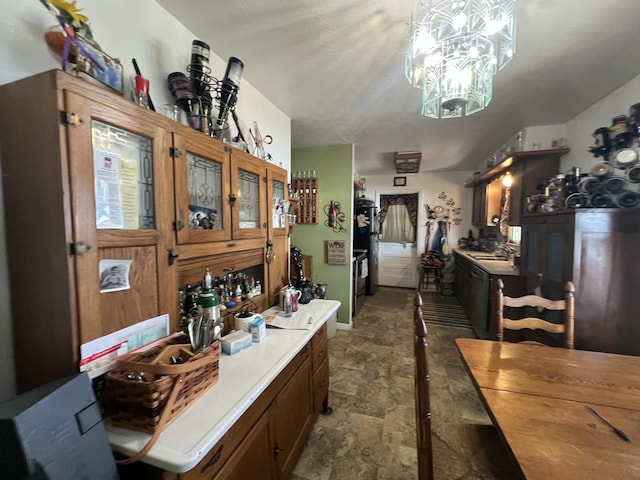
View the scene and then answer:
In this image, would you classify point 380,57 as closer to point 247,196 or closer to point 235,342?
point 247,196

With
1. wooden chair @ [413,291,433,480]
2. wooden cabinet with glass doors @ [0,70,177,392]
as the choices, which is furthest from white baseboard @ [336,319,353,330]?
wooden cabinet with glass doors @ [0,70,177,392]

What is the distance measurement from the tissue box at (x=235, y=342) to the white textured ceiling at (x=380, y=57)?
65.1 inches

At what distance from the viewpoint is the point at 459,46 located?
127 centimetres

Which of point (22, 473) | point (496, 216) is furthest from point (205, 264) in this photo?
point (496, 216)

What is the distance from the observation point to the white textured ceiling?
Answer: 4.27ft

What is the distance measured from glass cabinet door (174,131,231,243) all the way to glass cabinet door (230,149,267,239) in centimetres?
5

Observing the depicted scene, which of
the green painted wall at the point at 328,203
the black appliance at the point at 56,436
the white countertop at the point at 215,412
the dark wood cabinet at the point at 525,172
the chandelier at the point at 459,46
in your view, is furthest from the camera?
the green painted wall at the point at 328,203

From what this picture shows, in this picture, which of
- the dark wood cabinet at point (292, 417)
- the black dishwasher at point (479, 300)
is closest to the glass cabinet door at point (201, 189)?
the dark wood cabinet at point (292, 417)

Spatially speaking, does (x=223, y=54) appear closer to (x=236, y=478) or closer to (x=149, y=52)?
(x=149, y=52)

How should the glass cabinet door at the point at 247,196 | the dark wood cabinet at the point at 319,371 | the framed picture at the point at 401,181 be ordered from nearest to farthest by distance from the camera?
the glass cabinet door at the point at 247,196
the dark wood cabinet at the point at 319,371
the framed picture at the point at 401,181

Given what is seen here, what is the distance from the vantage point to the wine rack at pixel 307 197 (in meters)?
3.47

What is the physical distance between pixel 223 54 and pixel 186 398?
191 cm

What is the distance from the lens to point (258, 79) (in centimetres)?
193

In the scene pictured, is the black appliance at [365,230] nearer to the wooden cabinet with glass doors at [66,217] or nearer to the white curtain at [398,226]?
the white curtain at [398,226]
